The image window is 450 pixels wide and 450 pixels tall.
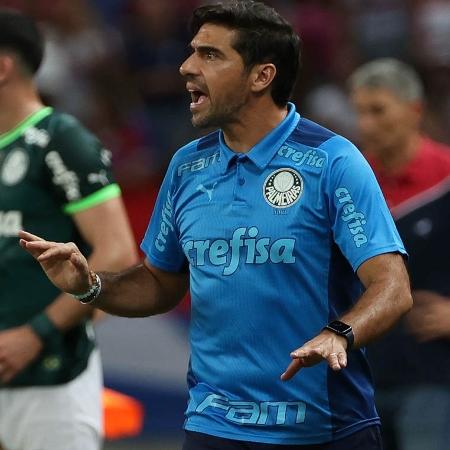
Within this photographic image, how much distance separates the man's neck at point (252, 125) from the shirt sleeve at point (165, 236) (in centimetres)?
30

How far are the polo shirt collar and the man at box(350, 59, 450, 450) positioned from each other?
1.98 m

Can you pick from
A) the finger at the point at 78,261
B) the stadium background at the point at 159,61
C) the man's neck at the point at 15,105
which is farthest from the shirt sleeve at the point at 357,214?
the stadium background at the point at 159,61

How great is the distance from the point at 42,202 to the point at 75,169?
0.66 feet

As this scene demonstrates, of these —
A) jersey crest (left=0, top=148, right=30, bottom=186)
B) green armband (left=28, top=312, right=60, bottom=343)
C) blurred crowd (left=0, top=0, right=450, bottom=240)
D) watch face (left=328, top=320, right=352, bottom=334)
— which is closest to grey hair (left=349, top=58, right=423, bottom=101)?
jersey crest (left=0, top=148, right=30, bottom=186)

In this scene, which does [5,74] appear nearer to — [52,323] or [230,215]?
[52,323]

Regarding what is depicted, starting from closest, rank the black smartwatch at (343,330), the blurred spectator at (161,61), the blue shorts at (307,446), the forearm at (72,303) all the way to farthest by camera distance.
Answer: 1. the black smartwatch at (343,330)
2. the blue shorts at (307,446)
3. the forearm at (72,303)
4. the blurred spectator at (161,61)

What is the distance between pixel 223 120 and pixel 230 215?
0.33 metres

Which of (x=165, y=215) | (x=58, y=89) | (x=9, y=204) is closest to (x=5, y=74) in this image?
(x=9, y=204)

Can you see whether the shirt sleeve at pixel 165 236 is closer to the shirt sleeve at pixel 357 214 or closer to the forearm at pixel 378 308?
the shirt sleeve at pixel 357 214

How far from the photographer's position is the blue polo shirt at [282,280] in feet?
14.9

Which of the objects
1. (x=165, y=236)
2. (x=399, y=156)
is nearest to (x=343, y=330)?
(x=165, y=236)

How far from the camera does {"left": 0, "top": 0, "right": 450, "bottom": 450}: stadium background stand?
1208cm

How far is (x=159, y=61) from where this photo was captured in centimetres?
1273

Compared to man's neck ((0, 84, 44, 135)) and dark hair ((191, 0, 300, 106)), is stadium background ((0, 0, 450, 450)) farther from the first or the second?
dark hair ((191, 0, 300, 106))
